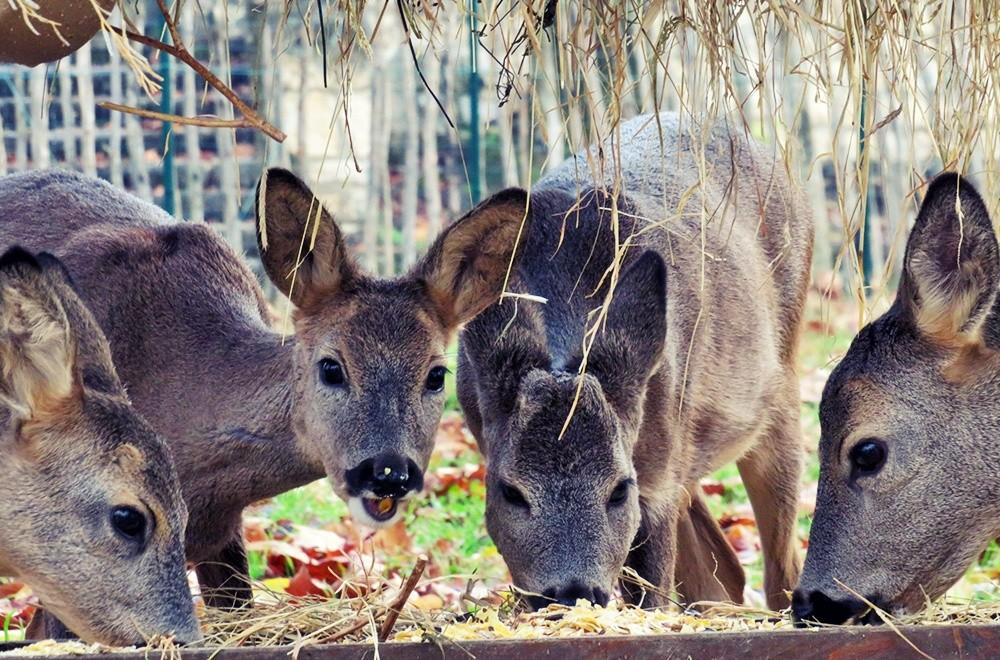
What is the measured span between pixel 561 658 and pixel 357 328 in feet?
7.86

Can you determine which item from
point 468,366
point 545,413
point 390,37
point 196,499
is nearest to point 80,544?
point 196,499

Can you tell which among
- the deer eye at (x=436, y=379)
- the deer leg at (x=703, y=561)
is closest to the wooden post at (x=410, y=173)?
the deer leg at (x=703, y=561)

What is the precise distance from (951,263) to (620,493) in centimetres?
148

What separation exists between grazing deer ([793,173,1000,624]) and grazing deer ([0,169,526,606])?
1.55 metres

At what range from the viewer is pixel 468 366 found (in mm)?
6844

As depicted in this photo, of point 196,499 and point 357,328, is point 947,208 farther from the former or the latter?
point 196,499

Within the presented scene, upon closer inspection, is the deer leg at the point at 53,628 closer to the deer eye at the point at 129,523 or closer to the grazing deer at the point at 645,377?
the deer eye at the point at 129,523

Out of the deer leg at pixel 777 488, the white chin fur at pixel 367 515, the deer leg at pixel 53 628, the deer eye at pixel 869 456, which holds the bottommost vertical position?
the deer leg at pixel 777 488

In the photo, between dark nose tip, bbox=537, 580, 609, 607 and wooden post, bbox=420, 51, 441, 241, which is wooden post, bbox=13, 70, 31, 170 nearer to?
wooden post, bbox=420, 51, 441, 241

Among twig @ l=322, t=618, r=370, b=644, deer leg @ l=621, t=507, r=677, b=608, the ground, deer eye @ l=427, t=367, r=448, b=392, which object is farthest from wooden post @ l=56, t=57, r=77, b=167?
twig @ l=322, t=618, r=370, b=644

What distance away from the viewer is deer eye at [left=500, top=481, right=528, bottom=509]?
6.00 m

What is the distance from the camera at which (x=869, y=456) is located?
17.7 feet

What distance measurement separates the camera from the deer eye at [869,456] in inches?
212

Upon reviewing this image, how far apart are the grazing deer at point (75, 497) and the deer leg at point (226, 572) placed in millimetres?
1360
